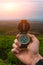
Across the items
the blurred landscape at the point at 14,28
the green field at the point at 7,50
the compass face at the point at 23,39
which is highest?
the compass face at the point at 23,39

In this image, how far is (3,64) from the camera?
1.94 metres

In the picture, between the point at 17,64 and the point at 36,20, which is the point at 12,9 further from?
the point at 17,64

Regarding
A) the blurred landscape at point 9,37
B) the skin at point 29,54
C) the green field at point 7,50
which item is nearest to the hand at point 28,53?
the skin at point 29,54

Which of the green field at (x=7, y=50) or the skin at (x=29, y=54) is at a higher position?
the skin at (x=29, y=54)

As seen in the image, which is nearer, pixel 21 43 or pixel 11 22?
pixel 21 43

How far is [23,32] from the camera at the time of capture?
A: 104cm

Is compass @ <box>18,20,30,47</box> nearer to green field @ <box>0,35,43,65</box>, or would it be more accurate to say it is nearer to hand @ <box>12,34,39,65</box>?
hand @ <box>12,34,39,65</box>

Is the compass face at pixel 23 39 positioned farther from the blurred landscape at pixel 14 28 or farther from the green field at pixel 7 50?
the green field at pixel 7 50

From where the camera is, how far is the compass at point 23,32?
1.01 m

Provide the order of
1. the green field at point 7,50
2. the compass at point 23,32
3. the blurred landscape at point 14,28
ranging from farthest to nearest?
the green field at point 7,50
the blurred landscape at point 14,28
the compass at point 23,32

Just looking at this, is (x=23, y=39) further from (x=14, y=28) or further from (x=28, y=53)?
(x=14, y=28)

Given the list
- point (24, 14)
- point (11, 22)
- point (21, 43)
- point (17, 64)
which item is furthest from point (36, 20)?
point (21, 43)

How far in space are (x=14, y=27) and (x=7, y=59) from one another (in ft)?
1.18

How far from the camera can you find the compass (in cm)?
101
